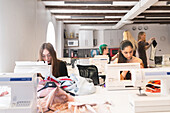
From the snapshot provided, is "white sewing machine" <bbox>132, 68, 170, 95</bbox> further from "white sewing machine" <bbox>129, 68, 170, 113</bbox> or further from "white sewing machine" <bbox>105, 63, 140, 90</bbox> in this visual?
"white sewing machine" <bbox>105, 63, 140, 90</bbox>

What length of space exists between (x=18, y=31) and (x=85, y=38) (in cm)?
595

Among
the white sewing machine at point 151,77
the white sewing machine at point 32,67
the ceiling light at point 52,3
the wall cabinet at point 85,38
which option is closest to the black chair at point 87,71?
the white sewing machine at point 32,67

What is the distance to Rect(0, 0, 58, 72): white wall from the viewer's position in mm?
2986

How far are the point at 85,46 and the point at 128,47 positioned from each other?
6433 millimetres

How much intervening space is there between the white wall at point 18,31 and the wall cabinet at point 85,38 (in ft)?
14.5

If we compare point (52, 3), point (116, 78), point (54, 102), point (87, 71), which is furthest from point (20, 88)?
point (52, 3)

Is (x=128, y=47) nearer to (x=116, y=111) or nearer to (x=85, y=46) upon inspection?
(x=116, y=111)

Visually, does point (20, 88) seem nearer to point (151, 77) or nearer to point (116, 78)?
point (151, 77)

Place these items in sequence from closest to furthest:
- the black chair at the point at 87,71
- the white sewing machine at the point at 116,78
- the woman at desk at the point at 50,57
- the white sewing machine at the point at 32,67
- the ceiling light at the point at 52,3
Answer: the white sewing machine at the point at 116,78 → the white sewing machine at the point at 32,67 → the woman at desk at the point at 50,57 → the black chair at the point at 87,71 → the ceiling light at the point at 52,3

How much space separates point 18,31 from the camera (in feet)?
11.6

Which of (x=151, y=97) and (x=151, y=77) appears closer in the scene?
(x=151, y=97)

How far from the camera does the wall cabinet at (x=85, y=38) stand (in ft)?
30.5

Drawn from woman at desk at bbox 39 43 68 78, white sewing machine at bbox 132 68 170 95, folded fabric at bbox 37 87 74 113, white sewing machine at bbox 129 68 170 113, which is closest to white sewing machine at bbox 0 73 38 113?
folded fabric at bbox 37 87 74 113

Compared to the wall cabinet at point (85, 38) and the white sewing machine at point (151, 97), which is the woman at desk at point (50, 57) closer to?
the white sewing machine at point (151, 97)
